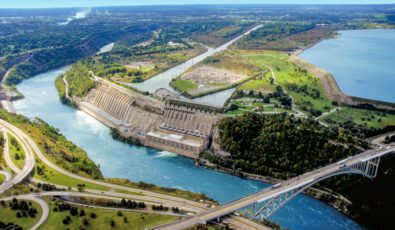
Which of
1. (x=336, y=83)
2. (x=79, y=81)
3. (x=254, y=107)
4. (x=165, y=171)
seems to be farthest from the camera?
(x=79, y=81)

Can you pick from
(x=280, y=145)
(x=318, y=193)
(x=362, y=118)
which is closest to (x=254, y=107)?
(x=280, y=145)

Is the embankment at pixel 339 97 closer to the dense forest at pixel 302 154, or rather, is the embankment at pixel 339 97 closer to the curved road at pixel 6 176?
the dense forest at pixel 302 154

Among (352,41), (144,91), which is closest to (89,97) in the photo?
(144,91)

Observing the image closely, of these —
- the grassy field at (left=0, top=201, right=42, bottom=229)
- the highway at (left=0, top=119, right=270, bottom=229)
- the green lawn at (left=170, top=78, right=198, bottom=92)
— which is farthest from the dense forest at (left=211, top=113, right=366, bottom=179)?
the green lawn at (left=170, top=78, right=198, bottom=92)

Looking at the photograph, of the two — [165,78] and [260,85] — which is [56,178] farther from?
[165,78]

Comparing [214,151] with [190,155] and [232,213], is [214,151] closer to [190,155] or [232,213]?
[190,155]

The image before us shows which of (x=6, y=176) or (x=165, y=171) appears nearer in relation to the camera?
(x=6, y=176)

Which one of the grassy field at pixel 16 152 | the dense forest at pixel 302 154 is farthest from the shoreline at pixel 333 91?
the grassy field at pixel 16 152
